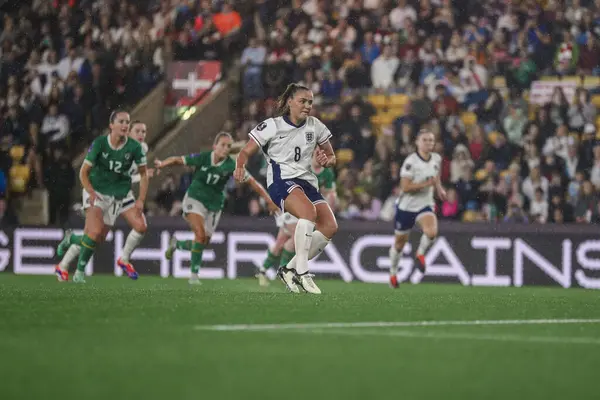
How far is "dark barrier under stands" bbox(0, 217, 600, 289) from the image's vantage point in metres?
19.4

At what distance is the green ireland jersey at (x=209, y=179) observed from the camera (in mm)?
16969

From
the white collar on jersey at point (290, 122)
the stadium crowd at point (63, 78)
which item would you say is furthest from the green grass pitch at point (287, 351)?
the stadium crowd at point (63, 78)

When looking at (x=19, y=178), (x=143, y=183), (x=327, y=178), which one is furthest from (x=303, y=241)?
(x=19, y=178)

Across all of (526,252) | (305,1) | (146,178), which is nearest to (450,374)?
(146,178)

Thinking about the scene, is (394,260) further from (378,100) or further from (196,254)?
(378,100)

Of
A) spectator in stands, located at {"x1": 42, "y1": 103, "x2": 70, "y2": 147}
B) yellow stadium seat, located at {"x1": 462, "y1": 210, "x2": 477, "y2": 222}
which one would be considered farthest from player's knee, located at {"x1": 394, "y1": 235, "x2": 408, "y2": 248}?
spectator in stands, located at {"x1": 42, "y1": 103, "x2": 70, "y2": 147}

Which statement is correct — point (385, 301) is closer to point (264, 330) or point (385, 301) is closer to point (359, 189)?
point (264, 330)

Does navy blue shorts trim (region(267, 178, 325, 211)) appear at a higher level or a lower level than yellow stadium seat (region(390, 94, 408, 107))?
lower

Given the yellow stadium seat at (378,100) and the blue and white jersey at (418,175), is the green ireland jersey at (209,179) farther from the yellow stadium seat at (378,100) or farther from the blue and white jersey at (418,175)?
the yellow stadium seat at (378,100)

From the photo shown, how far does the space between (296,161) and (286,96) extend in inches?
25.9

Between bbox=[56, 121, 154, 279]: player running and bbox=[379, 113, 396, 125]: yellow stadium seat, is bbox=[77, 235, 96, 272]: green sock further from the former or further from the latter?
bbox=[379, 113, 396, 125]: yellow stadium seat

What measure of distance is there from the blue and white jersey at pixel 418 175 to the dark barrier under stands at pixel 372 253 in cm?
247

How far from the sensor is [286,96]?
1233 centimetres

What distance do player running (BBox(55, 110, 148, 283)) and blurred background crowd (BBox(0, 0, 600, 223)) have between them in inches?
245
